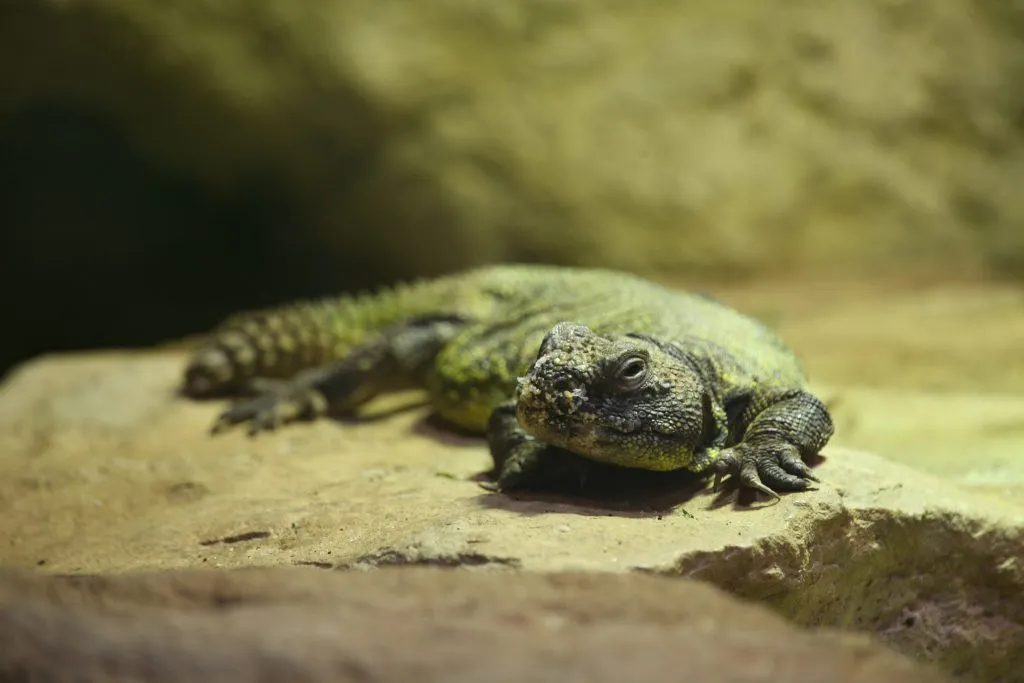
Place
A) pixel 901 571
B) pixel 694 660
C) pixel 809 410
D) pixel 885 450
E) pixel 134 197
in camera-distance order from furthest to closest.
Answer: pixel 134 197 → pixel 885 450 → pixel 809 410 → pixel 901 571 → pixel 694 660

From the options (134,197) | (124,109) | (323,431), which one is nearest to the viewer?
(323,431)

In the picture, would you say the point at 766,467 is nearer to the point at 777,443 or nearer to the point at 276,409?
the point at 777,443

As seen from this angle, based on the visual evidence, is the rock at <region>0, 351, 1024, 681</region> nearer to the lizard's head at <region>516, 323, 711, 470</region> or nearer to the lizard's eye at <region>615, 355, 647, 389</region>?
the lizard's head at <region>516, 323, 711, 470</region>

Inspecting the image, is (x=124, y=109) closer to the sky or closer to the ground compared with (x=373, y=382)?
closer to the sky

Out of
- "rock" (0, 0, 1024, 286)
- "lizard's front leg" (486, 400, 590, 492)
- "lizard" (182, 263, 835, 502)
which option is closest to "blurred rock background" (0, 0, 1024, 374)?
"rock" (0, 0, 1024, 286)

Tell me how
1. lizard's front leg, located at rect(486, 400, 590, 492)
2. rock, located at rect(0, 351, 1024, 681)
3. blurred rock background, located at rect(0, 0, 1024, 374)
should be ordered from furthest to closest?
blurred rock background, located at rect(0, 0, 1024, 374) → lizard's front leg, located at rect(486, 400, 590, 492) → rock, located at rect(0, 351, 1024, 681)

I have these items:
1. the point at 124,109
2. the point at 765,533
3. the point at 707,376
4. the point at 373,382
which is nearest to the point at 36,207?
the point at 124,109

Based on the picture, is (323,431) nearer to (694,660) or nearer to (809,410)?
(809,410)
